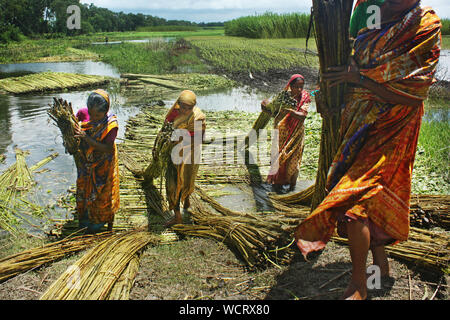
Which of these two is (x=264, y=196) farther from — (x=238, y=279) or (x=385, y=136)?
(x=385, y=136)

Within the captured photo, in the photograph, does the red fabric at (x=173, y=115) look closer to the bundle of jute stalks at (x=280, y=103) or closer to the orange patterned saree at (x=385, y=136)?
the bundle of jute stalks at (x=280, y=103)

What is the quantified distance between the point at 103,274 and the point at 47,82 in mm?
11496

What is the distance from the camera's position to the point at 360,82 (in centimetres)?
229

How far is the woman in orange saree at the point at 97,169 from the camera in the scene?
351 centimetres

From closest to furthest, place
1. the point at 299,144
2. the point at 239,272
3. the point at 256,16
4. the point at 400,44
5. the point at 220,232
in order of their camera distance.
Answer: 1. the point at 400,44
2. the point at 239,272
3. the point at 220,232
4. the point at 299,144
5. the point at 256,16

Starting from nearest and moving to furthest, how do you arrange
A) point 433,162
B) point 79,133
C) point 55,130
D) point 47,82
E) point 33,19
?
point 79,133 → point 433,162 → point 55,130 → point 47,82 → point 33,19

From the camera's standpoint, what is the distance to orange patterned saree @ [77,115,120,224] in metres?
3.55

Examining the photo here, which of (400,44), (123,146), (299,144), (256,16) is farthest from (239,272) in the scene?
(256,16)

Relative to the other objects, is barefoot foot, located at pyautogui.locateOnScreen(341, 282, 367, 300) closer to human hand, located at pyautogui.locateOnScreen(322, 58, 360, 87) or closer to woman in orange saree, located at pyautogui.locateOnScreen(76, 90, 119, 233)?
human hand, located at pyautogui.locateOnScreen(322, 58, 360, 87)

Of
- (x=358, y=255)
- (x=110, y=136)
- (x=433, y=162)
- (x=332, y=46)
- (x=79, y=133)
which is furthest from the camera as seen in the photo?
(x=433, y=162)

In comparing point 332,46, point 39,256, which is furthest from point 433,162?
point 39,256

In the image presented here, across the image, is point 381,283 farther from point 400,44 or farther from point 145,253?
point 145,253

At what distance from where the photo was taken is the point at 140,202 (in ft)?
14.6
